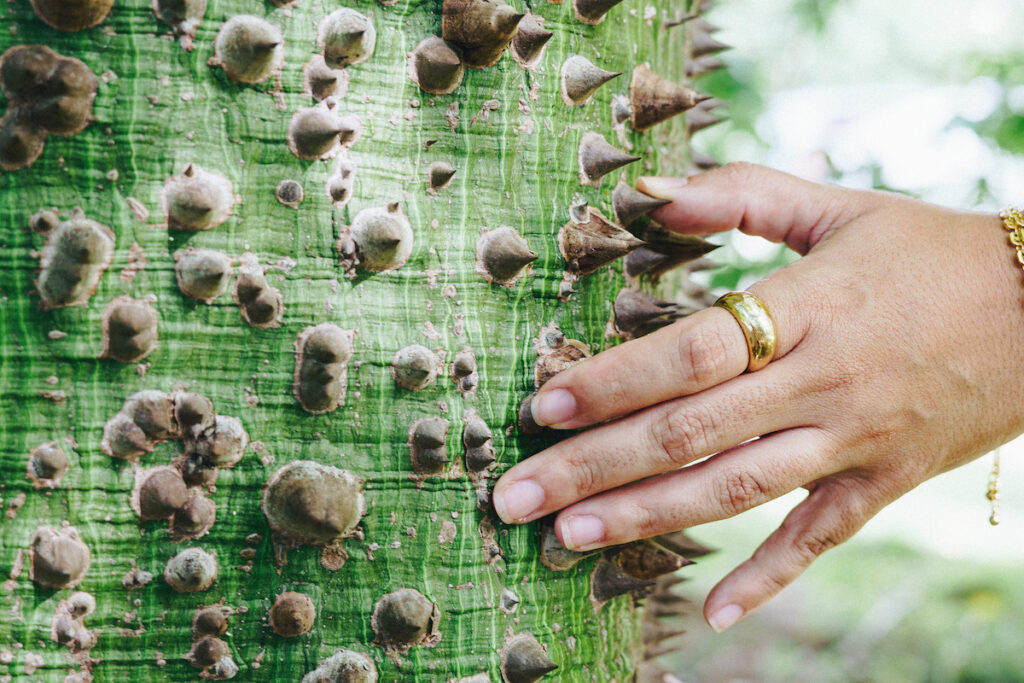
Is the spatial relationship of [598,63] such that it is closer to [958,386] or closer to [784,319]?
[784,319]

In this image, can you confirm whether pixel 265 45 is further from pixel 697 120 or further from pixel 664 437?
pixel 697 120

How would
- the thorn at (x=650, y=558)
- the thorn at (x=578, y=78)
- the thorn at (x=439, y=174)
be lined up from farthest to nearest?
the thorn at (x=650, y=558) < the thorn at (x=578, y=78) < the thorn at (x=439, y=174)

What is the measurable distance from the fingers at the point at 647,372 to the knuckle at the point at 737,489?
0.14 m

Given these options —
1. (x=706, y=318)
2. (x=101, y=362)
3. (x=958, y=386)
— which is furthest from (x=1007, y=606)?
(x=101, y=362)

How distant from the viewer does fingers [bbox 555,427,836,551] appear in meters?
1.01

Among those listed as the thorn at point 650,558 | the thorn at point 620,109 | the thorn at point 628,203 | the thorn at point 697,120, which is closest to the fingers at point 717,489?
the thorn at point 650,558

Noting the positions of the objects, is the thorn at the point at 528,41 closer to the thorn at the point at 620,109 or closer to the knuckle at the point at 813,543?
the thorn at the point at 620,109

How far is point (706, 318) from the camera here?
0.99 meters

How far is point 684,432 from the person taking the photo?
0.98 metres

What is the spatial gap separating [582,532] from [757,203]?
646mm

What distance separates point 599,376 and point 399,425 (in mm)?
273

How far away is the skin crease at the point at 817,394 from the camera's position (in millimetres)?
973

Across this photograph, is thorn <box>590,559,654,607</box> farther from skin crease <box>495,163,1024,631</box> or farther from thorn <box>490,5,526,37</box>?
thorn <box>490,5,526,37</box>

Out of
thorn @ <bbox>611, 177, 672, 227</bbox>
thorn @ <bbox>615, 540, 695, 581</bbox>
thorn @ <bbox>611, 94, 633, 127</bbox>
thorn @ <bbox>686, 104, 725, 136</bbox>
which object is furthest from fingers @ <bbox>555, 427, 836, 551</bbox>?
thorn @ <bbox>686, 104, 725, 136</bbox>
